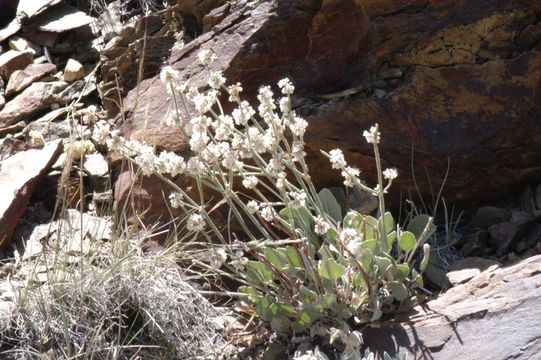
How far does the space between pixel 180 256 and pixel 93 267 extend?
377 millimetres

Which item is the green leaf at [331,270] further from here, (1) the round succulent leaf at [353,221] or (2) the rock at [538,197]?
(2) the rock at [538,197]

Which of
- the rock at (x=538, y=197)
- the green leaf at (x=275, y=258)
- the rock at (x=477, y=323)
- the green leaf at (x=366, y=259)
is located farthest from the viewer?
the rock at (x=538, y=197)

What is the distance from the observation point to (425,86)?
13.8ft

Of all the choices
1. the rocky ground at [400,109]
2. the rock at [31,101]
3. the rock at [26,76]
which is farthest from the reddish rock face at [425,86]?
the rock at [26,76]

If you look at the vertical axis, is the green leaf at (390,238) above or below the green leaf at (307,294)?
above

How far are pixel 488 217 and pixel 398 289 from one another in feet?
2.95

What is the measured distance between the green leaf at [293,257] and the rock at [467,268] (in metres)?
0.62

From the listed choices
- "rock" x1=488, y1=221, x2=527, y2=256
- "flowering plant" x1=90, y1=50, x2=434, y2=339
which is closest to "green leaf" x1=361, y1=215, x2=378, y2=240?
"flowering plant" x1=90, y1=50, x2=434, y2=339

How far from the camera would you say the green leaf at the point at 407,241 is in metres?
3.49

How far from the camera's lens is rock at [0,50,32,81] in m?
5.53

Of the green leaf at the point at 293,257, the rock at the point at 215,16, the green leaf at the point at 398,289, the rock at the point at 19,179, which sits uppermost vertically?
the rock at the point at 215,16

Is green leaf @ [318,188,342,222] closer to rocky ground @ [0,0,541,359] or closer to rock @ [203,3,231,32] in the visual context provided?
rocky ground @ [0,0,541,359]

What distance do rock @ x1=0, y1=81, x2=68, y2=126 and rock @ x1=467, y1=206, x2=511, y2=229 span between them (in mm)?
2484

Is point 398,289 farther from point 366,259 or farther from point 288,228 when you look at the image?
point 288,228
